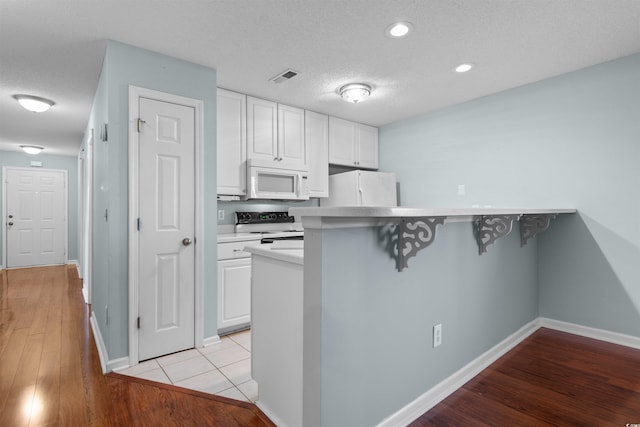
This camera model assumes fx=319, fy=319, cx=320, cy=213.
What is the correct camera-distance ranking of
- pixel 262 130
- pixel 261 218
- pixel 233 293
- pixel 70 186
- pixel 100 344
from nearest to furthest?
pixel 100 344
pixel 233 293
pixel 262 130
pixel 261 218
pixel 70 186

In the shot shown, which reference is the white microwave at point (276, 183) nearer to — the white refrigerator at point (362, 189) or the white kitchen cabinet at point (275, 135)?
the white kitchen cabinet at point (275, 135)

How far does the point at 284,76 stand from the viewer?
113 inches

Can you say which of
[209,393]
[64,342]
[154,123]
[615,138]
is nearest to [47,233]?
[64,342]

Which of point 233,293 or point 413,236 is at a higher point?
point 413,236

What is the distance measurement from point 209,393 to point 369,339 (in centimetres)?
114

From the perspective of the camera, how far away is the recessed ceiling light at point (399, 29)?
2.09 metres

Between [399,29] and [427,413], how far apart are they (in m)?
2.32

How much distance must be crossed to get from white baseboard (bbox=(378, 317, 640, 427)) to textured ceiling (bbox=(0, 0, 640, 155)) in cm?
219

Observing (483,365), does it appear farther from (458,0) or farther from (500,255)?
(458,0)

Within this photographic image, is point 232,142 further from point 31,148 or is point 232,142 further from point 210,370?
point 31,148

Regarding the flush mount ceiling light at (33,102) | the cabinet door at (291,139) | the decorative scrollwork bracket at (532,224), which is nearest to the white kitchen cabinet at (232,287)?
the cabinet door at (291,139)

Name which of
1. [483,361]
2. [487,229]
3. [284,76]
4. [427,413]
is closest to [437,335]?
[427,413]

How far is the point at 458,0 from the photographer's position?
1.86 m

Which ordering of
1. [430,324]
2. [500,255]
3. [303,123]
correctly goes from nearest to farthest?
[430,324] → [500,255] → [303,123]
